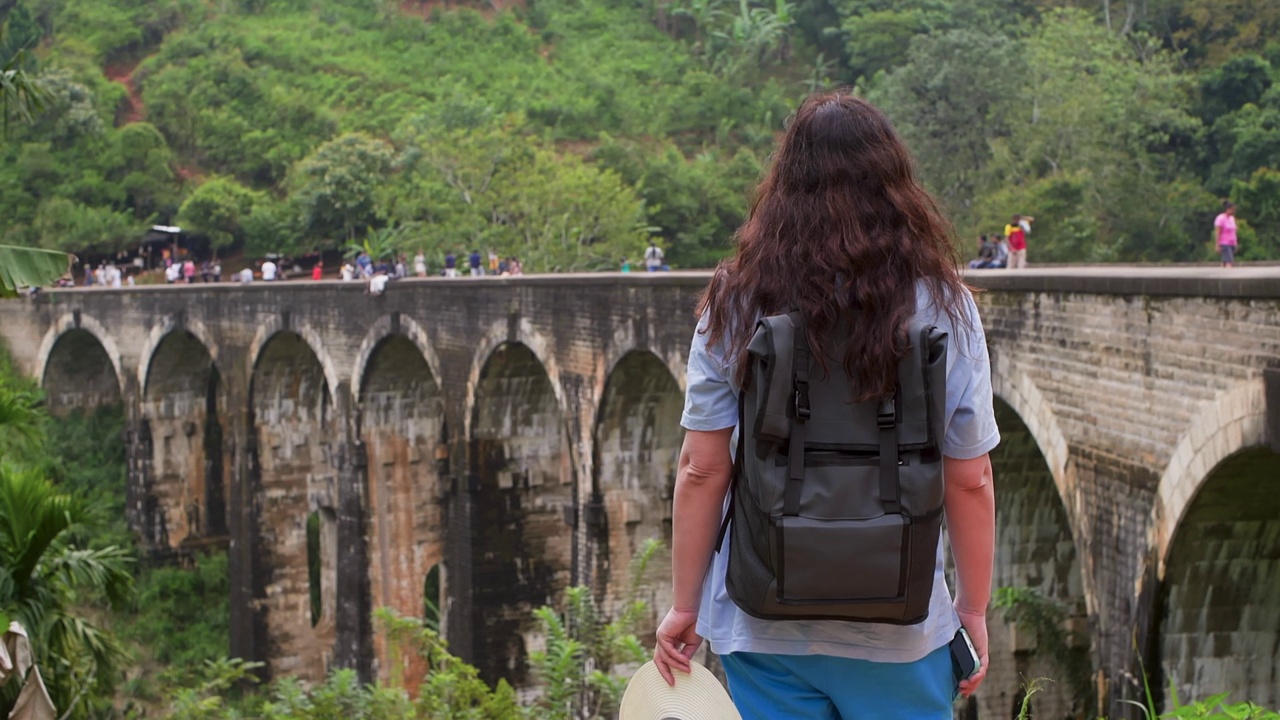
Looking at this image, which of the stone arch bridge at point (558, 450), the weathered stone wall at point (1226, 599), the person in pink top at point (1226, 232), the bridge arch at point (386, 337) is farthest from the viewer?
the bridge arch at point (386, 337)

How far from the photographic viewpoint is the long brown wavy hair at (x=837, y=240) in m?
2.66

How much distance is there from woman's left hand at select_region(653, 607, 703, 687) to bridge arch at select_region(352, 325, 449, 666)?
1924 cm

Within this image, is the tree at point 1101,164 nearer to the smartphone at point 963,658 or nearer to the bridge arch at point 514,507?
the bridge arch at point 514,507

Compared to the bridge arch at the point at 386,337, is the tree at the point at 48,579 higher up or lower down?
lower down

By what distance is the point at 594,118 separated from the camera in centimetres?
5053

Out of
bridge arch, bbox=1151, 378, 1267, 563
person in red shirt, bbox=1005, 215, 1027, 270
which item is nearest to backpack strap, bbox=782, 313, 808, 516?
bridge arch, bbox=1151, 378, 1267, 563

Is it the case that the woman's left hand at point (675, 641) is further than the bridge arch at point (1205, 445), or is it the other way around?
the bridge arch at point (1205, 445)

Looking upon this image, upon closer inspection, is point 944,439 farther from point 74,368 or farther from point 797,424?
point 74,368

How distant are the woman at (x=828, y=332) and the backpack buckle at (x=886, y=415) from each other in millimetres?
154

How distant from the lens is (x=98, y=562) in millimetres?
9234

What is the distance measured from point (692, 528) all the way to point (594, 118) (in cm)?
4850

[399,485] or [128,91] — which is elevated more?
[128,91]

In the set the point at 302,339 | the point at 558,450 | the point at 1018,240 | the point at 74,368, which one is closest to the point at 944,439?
the point at 1018,240

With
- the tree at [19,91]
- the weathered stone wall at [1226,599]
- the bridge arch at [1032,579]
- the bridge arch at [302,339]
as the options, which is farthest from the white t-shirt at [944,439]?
the bridge arch at [302,339]
